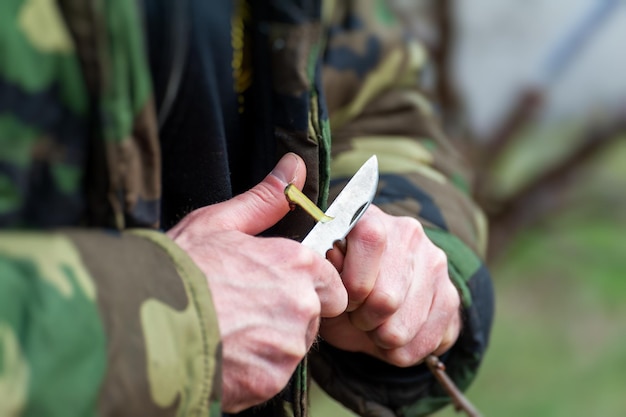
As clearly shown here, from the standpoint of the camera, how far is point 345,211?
3.14ft

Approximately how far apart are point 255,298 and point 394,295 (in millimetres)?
279

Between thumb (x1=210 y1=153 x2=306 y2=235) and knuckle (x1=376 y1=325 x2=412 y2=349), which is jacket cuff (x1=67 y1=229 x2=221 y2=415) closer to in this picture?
thumb (x1=210 y1=153 x2=306 y2=235)

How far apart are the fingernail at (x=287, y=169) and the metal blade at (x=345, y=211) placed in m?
0.06

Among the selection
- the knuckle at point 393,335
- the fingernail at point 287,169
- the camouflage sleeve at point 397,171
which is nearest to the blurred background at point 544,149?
the camouflage sleeve at point 397,171

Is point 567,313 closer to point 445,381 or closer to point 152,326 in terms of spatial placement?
point 445,381

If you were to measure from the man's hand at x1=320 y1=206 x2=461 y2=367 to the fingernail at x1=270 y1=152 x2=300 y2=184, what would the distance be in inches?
4.6

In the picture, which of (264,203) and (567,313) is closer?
(264,203)

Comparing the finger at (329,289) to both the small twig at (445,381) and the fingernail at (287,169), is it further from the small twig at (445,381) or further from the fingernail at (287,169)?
the small twig at (445,381)

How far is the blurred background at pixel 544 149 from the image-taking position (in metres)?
3.31

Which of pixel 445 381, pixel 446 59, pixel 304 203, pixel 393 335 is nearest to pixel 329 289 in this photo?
pixel 304 203

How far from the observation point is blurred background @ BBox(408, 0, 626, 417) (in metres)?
3.31

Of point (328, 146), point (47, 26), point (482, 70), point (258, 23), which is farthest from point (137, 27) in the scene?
point (482, 70)

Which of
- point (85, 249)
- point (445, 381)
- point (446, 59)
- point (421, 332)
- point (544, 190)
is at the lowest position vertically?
point (544, 190)

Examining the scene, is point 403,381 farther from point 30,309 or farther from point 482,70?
point 482,70
